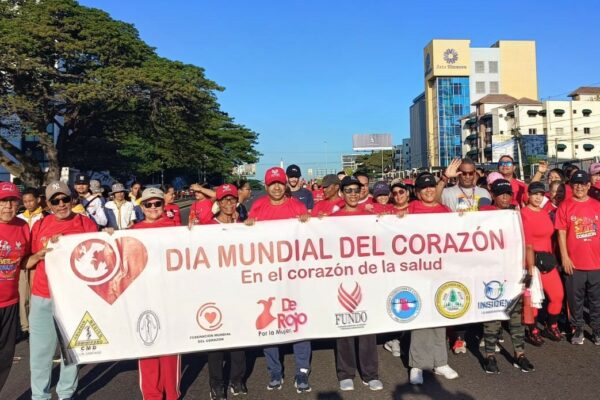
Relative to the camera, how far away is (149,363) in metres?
3.84

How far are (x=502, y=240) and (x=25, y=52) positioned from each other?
23579 millimetres

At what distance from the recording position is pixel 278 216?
4457 millimetres

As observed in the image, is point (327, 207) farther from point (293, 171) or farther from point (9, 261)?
point (9, 261)

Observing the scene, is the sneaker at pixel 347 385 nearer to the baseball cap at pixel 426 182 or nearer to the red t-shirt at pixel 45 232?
the baseball cap at pixel 426 182

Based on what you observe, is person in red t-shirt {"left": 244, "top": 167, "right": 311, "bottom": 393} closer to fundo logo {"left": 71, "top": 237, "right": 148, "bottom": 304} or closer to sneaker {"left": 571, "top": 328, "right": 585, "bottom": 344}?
fundo logo {"left": 71, "top": 237, "right": 148, "bottom": 304}

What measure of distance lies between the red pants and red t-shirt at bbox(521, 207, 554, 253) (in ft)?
11.7

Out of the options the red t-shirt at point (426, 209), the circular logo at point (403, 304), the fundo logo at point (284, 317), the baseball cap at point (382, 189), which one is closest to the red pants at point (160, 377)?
the fundo logo at point (284, 317)

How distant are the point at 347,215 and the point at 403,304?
95 cm

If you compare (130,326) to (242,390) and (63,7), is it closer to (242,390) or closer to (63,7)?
(242,390)

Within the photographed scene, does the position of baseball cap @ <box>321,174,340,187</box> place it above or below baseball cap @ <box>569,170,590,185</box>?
above

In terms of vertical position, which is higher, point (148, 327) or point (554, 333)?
point (148, 327)

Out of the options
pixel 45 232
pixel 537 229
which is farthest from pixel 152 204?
pixel 537 229

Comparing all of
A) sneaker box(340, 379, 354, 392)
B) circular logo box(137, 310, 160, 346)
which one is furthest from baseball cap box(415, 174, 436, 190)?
circular logo box(137, 310, 160, 346)

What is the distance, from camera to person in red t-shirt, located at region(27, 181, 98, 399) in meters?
3.74
